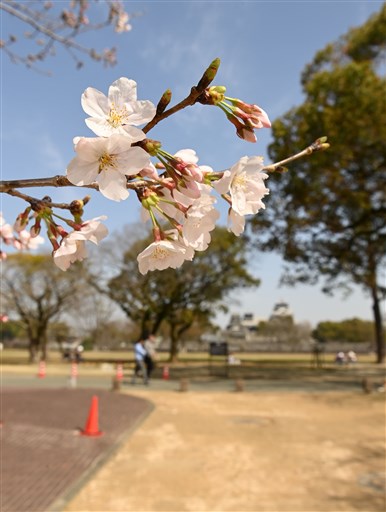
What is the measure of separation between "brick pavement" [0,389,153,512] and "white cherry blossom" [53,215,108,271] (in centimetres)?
172

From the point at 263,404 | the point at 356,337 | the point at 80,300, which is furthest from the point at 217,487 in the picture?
the point at 356,337

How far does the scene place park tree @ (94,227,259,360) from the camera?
29.5 metres

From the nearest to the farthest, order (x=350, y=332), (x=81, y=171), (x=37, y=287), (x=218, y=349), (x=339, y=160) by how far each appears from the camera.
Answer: (x=81, y=171) → (x=339, y=160) → (x=218, y=349) → (x=37, y=287) → (x=350, y=332)

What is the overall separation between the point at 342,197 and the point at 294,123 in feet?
9.56

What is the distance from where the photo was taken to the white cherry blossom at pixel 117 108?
0.83 metres

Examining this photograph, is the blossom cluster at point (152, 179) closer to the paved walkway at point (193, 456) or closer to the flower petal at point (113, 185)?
the flower petal at point (113, 185)

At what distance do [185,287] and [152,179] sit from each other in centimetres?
3184

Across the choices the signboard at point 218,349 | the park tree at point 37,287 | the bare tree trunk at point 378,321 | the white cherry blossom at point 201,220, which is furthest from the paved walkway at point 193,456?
the bare tree trunk at point 378,321

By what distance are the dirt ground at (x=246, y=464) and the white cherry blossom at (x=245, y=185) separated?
15.1 feet

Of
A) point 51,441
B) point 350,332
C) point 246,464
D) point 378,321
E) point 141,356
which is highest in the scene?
point 378,321

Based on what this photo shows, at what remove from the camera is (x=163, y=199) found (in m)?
0.96

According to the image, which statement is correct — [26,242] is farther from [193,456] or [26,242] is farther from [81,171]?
[193,456]

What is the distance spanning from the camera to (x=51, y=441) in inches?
298

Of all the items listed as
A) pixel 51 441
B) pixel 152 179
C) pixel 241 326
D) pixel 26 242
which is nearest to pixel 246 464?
pixel 51 441
